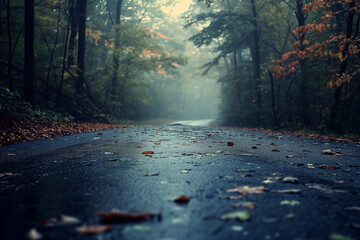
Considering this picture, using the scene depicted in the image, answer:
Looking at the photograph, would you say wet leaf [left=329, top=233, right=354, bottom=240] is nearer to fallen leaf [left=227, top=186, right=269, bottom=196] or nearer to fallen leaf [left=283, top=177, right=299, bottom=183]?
fallen leaf [left=227, top=186, right=269, bottom=196]

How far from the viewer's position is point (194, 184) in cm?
267

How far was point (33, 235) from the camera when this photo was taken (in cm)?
154

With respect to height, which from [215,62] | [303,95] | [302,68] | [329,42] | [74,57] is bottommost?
[303,95]

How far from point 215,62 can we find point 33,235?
20.9m

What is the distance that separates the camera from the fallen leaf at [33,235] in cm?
152

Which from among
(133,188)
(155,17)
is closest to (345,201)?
(133,188)

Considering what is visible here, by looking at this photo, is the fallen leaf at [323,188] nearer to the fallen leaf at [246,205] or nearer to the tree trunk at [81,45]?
the fallen leaf at [246,205]

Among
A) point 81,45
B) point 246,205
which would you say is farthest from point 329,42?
point 81,45

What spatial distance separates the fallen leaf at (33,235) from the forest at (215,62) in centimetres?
744

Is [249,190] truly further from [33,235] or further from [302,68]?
Answer: [302,68]

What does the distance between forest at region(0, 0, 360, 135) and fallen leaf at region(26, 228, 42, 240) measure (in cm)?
744

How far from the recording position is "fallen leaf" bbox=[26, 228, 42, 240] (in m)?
1.52

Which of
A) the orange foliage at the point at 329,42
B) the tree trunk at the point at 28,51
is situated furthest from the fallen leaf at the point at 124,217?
the tree trunk at the point at 28,51

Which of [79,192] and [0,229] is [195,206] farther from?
[0,229]
